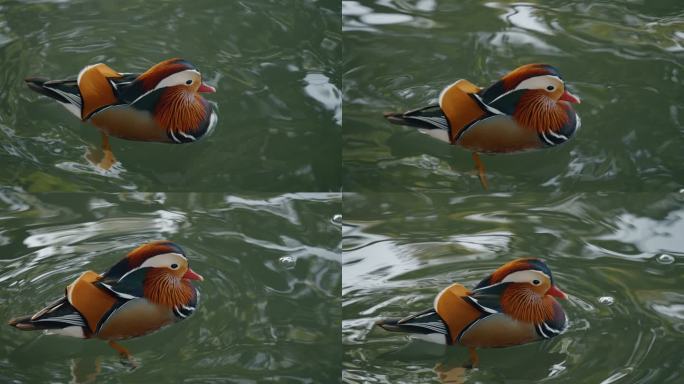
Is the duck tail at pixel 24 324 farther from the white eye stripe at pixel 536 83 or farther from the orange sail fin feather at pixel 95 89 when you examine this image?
the white eye stripe at pixel 536 83

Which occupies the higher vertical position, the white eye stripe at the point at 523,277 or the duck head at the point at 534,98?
the duck head at the point at 534,98

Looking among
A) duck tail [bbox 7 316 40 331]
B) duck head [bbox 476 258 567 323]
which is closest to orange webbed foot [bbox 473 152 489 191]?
duck head [bbox 476 258 567 323]

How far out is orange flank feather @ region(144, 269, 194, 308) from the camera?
1537 millimetres

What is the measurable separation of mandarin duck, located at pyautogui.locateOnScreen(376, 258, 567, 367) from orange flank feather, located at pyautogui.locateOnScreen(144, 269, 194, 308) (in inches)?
12.1

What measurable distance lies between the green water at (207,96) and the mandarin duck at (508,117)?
0.17m

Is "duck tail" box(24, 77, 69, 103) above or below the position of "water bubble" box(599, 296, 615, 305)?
above

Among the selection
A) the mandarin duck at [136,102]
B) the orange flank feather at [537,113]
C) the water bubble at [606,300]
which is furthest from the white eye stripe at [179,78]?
the water bubble at [606,300]

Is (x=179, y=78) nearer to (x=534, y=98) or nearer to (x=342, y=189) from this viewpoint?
(x=342, y=189)

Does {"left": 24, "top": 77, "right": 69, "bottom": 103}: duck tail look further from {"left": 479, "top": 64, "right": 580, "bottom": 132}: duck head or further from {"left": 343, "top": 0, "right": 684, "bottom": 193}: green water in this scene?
{"left": 479, "top": 64, "right": 580, "bottom": 132}: duck head

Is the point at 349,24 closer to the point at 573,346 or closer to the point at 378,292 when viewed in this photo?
the point at 378,292

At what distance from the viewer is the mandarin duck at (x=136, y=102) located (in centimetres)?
159

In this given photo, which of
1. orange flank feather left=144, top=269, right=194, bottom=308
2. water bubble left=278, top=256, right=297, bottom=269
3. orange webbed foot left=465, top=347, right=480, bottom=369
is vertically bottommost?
orange webbed foot left=465, top=347, right=480, bottom=369

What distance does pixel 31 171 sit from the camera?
1.58 m

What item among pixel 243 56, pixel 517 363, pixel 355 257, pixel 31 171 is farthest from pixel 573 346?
pixel 31 171
